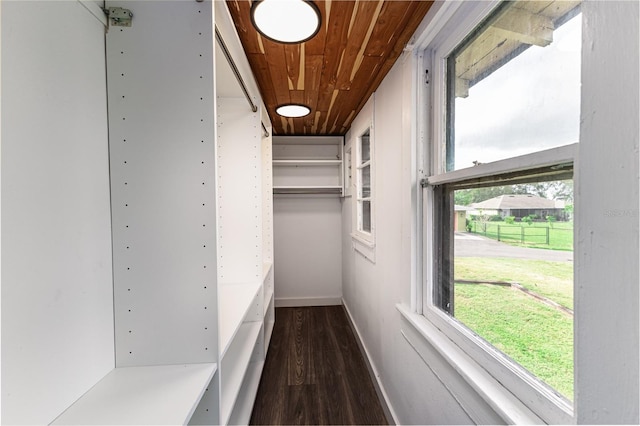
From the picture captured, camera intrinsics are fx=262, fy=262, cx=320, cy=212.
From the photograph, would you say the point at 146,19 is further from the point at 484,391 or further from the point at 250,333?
the point at 250,333

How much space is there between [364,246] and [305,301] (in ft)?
5.16

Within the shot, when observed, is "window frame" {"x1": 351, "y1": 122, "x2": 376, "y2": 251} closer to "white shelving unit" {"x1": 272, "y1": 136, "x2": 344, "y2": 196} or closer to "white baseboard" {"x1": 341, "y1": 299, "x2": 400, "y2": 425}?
"white shelving unit" {"x1": 272, "y1": 136, "x2": 344, "y2": 196}

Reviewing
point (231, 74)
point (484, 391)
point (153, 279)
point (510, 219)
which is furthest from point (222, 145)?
point (484, 391)

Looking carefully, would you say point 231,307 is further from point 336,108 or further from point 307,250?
point 307,250

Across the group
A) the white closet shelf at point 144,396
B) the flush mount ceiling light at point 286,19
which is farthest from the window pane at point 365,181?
the white closet shelf at point 144,396

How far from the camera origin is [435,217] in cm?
130

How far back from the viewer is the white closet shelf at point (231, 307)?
1.07 meters

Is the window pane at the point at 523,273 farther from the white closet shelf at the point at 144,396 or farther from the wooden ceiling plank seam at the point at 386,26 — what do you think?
the white closet shelf at the point at 144,396

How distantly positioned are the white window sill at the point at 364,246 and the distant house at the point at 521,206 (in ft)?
3.90

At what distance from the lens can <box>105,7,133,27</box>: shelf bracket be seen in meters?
0.87

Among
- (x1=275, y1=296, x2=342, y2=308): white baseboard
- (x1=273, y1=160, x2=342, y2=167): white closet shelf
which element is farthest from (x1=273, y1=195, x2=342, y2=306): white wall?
(x1=273, y1=160, x2=342, y2=167): white closet shelf

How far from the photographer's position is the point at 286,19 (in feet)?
3.92

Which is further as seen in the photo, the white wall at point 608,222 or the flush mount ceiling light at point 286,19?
the flush mount ceiling light at point 286,19

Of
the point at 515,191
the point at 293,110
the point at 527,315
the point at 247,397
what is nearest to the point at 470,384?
the point at 527,315
